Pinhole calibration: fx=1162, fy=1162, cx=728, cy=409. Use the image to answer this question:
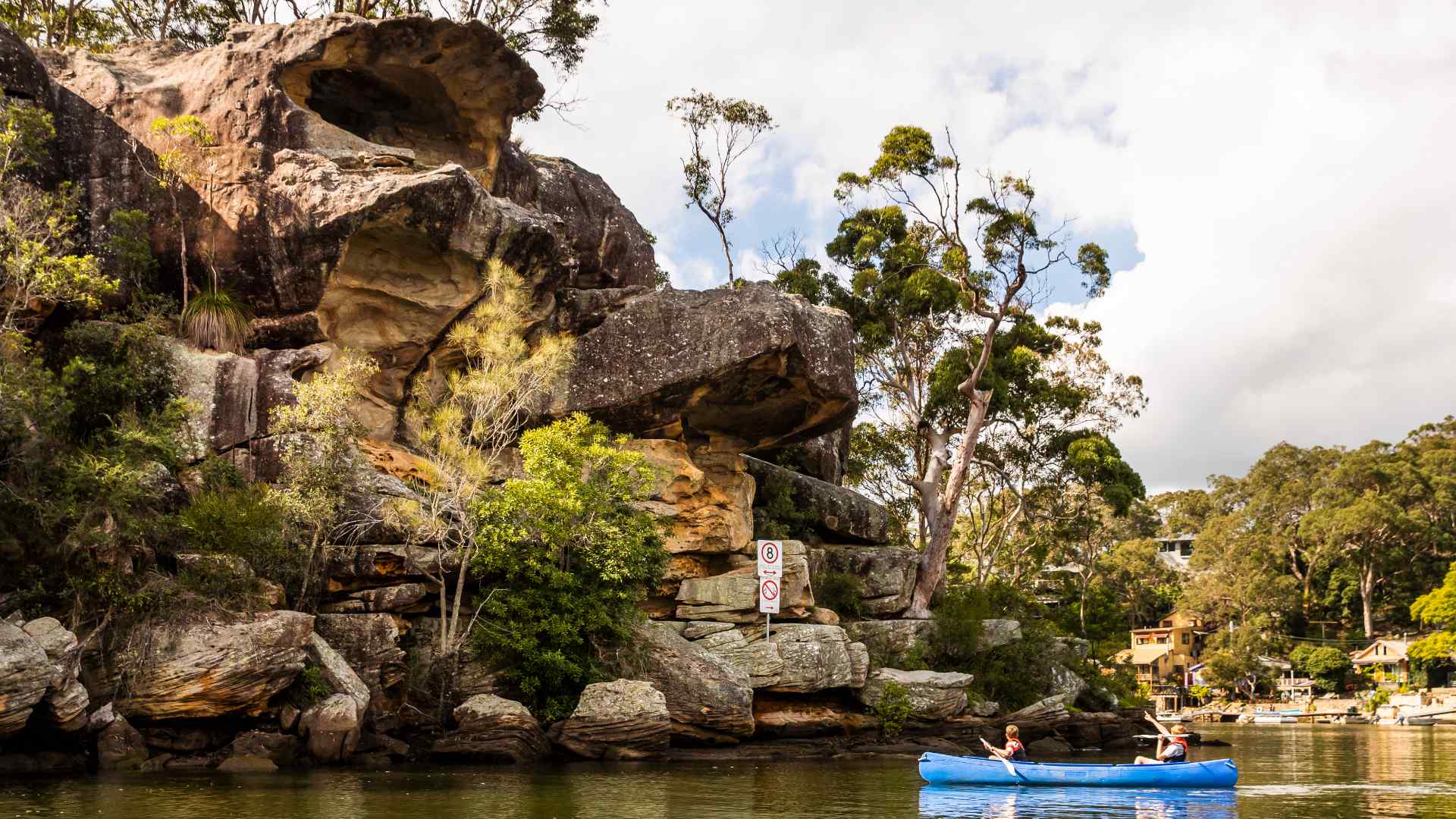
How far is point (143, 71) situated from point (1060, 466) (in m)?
31.4

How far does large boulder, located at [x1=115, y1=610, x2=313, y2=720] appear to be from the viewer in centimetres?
1789

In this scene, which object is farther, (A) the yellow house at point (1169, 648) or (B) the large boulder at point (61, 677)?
(A) the yellow house at point (1169, 648)

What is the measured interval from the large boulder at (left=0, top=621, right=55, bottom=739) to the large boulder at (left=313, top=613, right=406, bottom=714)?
5573 millimetres

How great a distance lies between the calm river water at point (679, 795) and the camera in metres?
14.0

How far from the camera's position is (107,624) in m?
18.1

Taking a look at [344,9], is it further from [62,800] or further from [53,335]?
[62,800]

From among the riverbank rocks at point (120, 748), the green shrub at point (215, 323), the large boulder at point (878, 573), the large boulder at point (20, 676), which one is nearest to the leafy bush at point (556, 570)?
the riverbank rocks at point (120, 748)

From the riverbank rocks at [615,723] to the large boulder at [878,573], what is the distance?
10296mm

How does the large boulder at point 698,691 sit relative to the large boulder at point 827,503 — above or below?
below

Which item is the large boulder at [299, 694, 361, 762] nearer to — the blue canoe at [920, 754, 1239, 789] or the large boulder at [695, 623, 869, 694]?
the large boulder at [695, 623, 869, 694]

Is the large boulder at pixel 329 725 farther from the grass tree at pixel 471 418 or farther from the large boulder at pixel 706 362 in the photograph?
the large boulder at pixel 706 362

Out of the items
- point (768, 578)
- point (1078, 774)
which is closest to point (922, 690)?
point (768, 578)

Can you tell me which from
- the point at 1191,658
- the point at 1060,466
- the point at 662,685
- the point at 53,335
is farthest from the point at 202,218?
the point at 1191,658

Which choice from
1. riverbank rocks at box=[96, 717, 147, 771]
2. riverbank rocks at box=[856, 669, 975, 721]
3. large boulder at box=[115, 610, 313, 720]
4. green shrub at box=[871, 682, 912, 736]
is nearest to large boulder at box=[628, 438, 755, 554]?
riverbank rocks at box=[856, 669, 975, 721]
